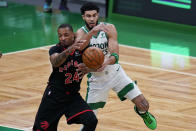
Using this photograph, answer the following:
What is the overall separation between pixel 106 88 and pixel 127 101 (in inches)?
103

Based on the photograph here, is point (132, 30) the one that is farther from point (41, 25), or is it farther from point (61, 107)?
point (61, 107)

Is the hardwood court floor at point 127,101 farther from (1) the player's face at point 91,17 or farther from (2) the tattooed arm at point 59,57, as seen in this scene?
(2) the tattooed arm at point 59,57

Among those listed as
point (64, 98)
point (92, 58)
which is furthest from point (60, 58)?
point (64, 98)

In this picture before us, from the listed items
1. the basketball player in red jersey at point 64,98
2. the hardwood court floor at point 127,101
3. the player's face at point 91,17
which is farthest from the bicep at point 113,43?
the hardwood court floor at point 127,101

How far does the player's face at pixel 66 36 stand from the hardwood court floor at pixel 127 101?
7.23ft

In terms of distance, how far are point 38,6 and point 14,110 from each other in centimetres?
1065

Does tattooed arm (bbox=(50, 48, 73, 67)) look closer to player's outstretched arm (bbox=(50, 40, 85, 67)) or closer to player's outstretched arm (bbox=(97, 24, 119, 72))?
player's outstretched arm (bbox=(50, 40, 85, 67))

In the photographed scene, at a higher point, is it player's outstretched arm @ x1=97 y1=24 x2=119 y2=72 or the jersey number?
player's outstretched arm @ x1=97 y1=24 x2=119 y2=72

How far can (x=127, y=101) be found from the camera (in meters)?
10.7

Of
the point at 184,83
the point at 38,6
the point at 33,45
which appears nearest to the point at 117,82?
the point at 184,83

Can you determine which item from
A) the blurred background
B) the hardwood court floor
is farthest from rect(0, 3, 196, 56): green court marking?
the hardwood court floor

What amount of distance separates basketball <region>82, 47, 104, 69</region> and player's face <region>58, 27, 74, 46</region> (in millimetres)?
281

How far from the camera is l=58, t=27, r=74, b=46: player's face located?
23.1 ft

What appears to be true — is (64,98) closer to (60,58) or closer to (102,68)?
(60,58)
